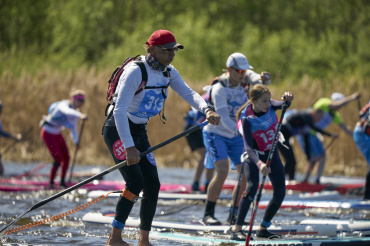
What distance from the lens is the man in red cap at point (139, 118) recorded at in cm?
370

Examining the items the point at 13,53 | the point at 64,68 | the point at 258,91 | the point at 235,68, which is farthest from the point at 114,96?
the point at 64,68

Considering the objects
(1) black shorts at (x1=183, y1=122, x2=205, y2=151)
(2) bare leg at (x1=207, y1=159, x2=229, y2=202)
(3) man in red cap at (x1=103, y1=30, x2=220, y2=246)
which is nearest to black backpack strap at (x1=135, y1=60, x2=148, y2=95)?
(3) man in red cap at (x1=103, y1=30, x2=220, y2=246)

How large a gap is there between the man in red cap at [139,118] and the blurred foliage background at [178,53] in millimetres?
8222

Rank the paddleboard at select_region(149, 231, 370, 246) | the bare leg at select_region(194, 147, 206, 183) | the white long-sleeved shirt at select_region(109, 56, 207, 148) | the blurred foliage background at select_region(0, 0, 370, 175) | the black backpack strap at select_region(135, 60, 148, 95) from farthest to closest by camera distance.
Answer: the blurred foliage background at select_region(0, 0, 370, 175) → the bare leg at select_region(194, 147, 206, 183) → the paddleboard at select_region(149, 231, 370, 246) → the black backpack strap at select_region(135, 60, 148, 95) → the white long-sleeved shirt at select_region(109, 56, 207, 148)

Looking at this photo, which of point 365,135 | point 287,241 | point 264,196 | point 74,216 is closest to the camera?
point 287,241

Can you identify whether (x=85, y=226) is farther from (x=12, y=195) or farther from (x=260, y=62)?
(x=260, y=62)

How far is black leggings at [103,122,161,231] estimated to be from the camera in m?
3.91

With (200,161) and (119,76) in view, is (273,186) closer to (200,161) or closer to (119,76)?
(119,76)

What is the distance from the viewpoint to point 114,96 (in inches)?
153

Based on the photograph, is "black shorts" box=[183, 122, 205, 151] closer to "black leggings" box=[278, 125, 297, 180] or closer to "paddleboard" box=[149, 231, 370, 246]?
"black leggings" box=[278, 125, 297, 180]

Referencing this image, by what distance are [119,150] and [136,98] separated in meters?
0.45

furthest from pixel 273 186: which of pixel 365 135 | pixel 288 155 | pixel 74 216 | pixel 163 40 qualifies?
pixel 288 155

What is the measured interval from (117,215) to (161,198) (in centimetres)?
391

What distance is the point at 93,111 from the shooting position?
13.1 m
